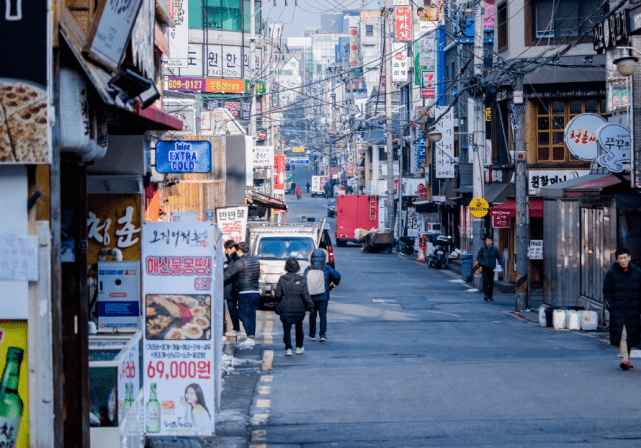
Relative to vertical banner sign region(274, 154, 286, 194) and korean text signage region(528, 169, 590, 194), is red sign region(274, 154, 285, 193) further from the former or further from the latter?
korean text signage region(528, 169, 590, 194)

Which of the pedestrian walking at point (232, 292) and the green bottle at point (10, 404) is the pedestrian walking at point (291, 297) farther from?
the green bottle at point (10, 404)

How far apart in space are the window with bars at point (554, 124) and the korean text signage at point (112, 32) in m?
30.5

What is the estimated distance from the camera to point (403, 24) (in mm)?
69625

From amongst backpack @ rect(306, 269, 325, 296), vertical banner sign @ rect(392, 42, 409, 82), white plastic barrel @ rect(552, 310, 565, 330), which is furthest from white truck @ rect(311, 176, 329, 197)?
backpack @ rect(306, 269, 325, 296)

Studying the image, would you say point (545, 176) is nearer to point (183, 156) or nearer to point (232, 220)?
point (232, 220)

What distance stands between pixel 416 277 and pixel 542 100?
9.28 metres

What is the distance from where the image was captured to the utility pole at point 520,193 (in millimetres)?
26297

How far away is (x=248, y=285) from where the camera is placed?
1781cm

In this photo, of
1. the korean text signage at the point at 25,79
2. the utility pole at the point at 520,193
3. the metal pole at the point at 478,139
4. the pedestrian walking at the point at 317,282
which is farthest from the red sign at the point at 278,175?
the korean text signage at the point at 25,79

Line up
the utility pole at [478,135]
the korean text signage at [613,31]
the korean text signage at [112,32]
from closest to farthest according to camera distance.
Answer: the korean text signage at [112,32] → the korean text signage at [613,31] → the utility pole at [478,135]

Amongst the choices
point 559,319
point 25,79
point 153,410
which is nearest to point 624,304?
point 559,319

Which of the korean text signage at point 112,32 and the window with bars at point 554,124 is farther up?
the window with bars at point 554,124

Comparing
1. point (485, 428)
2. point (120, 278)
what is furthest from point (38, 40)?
point (485, 428)

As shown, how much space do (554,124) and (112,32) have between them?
31.6 metres
